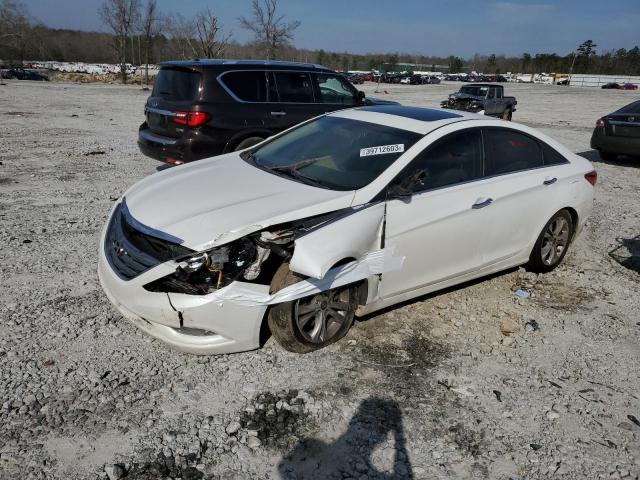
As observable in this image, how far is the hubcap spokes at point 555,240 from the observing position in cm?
493

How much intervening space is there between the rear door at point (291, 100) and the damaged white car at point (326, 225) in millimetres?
2624

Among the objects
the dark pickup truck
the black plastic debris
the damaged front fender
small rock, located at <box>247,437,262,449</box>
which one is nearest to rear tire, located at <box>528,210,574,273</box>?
the black plastic debris

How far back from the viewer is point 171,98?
7016mm

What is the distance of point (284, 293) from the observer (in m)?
3.14

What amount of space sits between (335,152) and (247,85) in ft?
12.0

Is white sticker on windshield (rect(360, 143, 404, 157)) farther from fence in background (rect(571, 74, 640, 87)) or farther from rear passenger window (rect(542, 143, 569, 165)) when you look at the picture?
fence in background (rect(571, 74, 640, 87))

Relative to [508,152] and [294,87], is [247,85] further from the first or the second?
[508,152]

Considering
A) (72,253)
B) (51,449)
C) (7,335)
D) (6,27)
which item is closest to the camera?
(51,449)

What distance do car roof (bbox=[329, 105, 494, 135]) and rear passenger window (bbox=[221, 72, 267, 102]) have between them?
9.16 ft

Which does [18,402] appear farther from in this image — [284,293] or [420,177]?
[420,177]

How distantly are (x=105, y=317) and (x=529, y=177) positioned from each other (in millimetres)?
3788

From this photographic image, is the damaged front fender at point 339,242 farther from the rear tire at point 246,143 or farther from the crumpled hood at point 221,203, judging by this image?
the rear tire at point 246,143

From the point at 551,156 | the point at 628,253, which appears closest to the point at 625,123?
the point at 628,253

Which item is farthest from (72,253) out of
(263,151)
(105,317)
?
(263,151)
